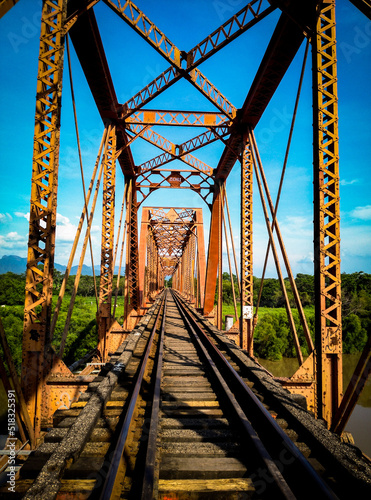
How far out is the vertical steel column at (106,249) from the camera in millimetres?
8570

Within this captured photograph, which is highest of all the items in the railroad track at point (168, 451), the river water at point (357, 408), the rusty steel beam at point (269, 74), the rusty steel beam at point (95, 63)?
the rusty steel beam at point (95, 63)

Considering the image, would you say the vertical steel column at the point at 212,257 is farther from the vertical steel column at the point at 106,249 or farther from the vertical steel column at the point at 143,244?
the vertical steel column at the point at 106,249

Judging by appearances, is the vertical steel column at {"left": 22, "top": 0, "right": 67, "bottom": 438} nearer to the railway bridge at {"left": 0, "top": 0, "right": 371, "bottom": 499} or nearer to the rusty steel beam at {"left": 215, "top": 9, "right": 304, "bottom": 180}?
the railway bridge at {"left": 0, "top": 0, "right": 371, "bottom": 499}

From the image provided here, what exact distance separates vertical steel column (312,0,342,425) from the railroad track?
1.49 meters

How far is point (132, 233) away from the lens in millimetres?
14781

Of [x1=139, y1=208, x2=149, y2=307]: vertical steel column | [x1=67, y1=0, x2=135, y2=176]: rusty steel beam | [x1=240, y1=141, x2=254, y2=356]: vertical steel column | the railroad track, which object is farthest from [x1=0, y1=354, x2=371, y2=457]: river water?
[x1=67, y1=0, x2=135, y2=176]: rusty steel beam

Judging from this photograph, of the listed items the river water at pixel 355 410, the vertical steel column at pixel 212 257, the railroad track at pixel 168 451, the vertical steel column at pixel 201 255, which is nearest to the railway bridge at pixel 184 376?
the railroad track at pixel 168 451

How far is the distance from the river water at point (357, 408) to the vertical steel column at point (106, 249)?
455 inches

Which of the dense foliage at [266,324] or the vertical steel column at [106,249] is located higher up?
the vertical steel column at [106,249]

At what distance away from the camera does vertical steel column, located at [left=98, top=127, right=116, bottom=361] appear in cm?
857

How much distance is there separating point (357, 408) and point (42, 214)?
2636 cm

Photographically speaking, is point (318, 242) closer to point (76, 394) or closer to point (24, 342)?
point (76, 394)

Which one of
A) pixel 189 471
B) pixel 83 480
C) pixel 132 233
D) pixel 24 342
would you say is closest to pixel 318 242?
pixel 189 471

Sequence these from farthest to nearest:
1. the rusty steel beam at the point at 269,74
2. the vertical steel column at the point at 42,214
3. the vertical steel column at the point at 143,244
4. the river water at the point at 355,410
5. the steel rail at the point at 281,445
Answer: the vertical steel column at the point at 143,244
the river water at the point at 355,410
the rusty steel beam at the point at 269,74
the vertical steel column at the point at 42,214
the steel rail at the point at 281,445
